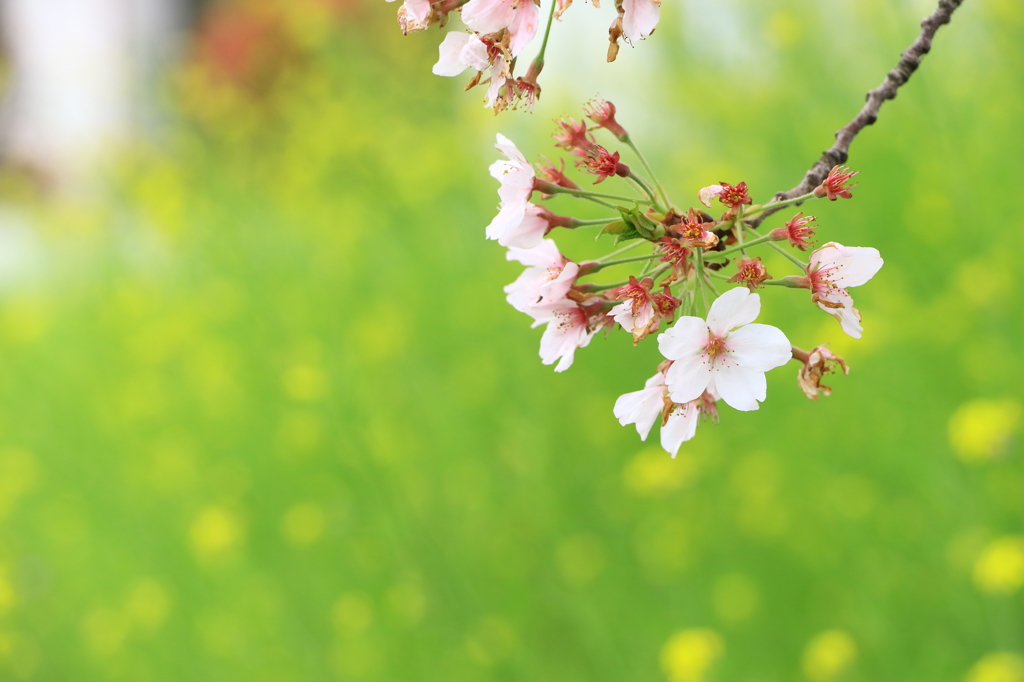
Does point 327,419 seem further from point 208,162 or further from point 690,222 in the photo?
point 208,162

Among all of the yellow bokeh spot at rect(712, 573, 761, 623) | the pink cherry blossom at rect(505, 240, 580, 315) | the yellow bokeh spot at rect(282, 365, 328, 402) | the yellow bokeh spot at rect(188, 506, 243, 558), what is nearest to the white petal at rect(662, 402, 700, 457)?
the pink cherry blossom at rect(505, 240, 580, 315)

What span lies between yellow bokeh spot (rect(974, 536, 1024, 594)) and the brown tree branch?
0.87m

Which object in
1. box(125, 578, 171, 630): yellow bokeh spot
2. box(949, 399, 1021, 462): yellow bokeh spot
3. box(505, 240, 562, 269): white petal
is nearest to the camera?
box(505, 240, 562, 269): white petal

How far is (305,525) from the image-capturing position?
7.07ft

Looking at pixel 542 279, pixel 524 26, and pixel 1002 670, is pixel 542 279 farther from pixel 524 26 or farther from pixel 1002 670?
pixel 1002 670

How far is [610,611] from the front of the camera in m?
1.82

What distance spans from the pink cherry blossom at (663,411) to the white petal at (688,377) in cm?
3

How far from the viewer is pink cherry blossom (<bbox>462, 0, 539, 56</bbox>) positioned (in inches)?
21.6

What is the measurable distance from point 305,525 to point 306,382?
0.34 meters

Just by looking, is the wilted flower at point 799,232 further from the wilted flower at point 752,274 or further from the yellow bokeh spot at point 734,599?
the yellow bokeh spot at point 734,599

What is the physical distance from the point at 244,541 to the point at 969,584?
5.14 feet

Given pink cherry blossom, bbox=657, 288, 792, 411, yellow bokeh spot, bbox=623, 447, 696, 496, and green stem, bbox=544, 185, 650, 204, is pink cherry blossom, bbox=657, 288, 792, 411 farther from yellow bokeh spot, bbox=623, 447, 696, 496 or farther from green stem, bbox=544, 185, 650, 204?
yellow bokeh spot, bbox=623, 447, 696, 496

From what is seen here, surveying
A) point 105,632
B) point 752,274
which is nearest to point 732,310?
point 752,274

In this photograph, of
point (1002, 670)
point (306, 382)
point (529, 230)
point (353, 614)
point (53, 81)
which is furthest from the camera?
point (53, 81)
